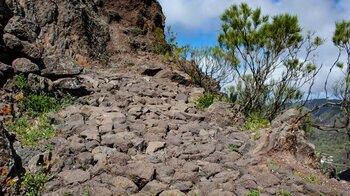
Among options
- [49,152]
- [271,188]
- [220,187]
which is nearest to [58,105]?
[49,152]

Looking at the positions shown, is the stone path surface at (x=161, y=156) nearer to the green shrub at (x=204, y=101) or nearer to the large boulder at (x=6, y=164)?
the large boulder at (x=6, y=164)

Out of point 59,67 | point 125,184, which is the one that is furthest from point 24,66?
point 125,184

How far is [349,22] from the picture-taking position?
42.0ft

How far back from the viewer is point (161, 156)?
7.91 m

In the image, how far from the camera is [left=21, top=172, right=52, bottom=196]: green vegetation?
20.0 ft

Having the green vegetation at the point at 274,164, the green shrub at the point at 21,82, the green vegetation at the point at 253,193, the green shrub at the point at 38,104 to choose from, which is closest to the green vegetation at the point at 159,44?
the green shrub at the point at 38,104

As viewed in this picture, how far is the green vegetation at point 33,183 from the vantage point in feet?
20.0

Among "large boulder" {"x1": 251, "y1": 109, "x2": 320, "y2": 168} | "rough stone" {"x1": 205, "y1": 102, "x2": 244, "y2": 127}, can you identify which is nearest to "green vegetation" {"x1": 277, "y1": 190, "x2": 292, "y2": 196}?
"large boulder" {"x1": 251, "y1": 109, "x2": 320, "y2": 168}

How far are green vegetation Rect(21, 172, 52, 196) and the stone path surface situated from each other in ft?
0.39

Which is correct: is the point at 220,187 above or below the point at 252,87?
below

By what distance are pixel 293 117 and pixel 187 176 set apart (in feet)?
14.6

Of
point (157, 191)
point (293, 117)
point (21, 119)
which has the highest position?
point (293, 117)

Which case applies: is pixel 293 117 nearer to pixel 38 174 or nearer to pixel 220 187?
pixel 220 187

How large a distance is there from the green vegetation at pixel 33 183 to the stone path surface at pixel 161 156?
0.12m
